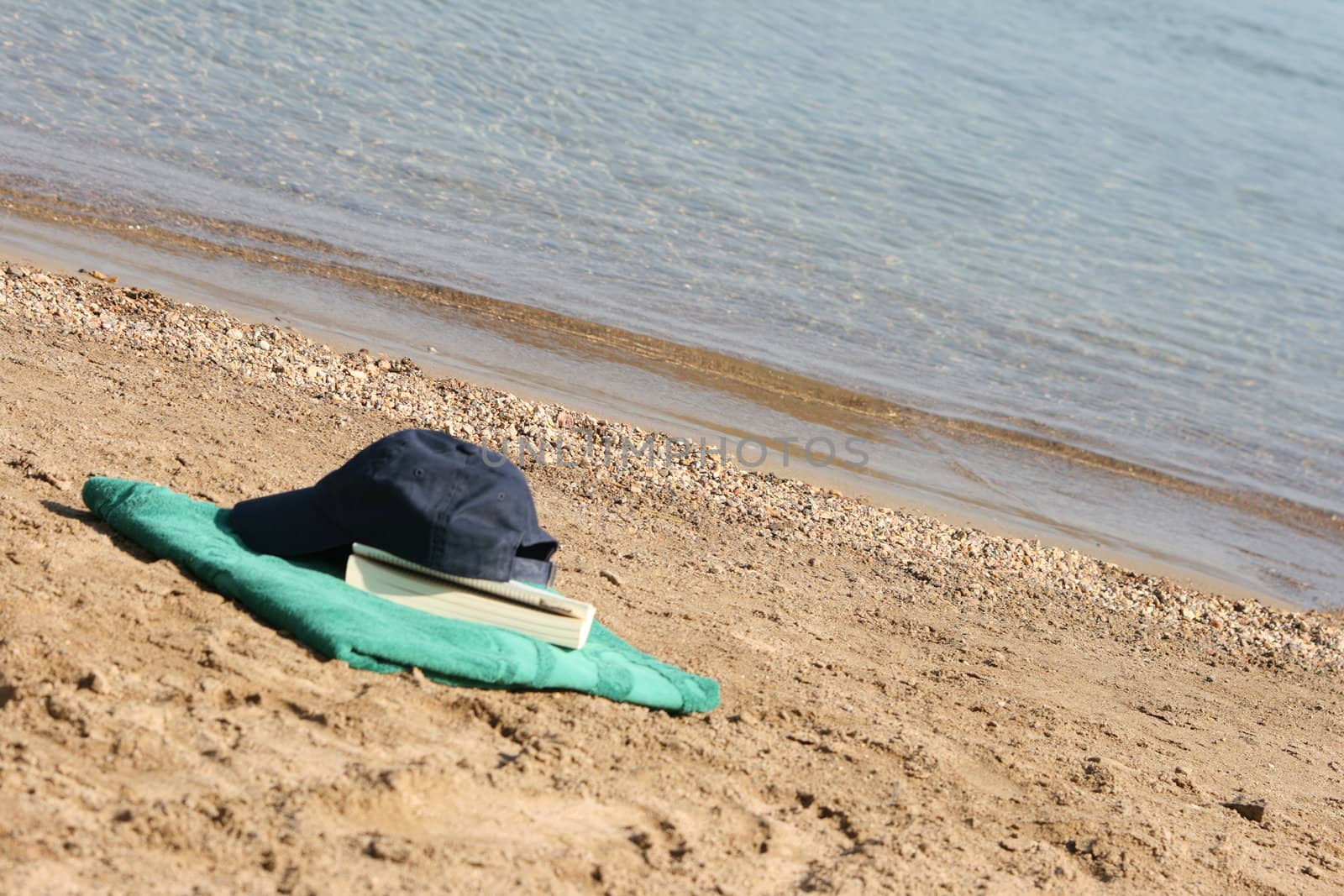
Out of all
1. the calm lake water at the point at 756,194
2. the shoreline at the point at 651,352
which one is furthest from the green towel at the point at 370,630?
the calm lake water at the point at 756,194

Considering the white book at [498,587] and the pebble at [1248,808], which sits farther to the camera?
the pebble at [1248,808]

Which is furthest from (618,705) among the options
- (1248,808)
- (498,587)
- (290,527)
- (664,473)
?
(664,473)

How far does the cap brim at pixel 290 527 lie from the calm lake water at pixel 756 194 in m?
6.27

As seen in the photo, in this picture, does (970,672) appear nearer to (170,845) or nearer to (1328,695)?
(1328,695)

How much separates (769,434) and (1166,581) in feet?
8.96

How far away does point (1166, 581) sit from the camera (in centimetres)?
751

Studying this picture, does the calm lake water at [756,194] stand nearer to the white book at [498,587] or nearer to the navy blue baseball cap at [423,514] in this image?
the navy blue baseball cap at [423,514]

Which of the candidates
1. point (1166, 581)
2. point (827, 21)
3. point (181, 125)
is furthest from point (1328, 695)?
point (827, 21)

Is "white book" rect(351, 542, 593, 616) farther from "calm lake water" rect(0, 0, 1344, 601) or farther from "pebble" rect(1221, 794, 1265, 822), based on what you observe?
"calm lake water" rect(0, 0, 1344, 601)

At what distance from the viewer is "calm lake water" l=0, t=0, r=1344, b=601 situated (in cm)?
1095

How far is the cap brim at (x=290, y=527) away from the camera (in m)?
3.98

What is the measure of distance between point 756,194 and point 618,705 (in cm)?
1172

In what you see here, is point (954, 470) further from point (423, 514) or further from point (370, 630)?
point (370, 630)

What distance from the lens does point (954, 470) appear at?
896 centimetres
